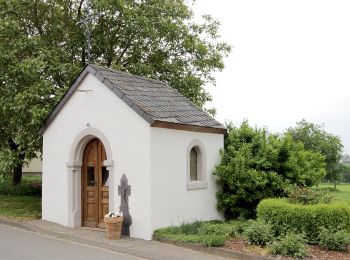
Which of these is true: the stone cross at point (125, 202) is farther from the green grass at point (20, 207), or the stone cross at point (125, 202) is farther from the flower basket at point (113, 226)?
the green grass at point (20, 207)

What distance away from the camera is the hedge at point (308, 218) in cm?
1025

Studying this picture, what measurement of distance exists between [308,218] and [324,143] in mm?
35791

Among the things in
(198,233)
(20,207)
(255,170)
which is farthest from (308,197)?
(20,207)

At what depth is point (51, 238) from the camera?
11922 mm

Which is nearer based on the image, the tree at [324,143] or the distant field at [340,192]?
the distant field at [340,192]

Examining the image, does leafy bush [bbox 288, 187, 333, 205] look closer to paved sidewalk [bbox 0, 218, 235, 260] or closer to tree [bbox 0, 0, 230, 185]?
paved sidewalk [bbox 0, 218, 235, 260]

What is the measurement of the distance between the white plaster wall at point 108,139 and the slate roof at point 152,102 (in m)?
0.19

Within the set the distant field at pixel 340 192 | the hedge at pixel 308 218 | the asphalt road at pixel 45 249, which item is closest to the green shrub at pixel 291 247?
the hedge at pixel 308 218

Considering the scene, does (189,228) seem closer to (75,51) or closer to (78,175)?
(78,175)

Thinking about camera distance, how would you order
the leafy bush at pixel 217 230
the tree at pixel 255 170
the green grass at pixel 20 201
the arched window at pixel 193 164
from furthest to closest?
1. the green grass at pixel 20 201
2. the tree at pixel 255 170
3. the arched window at pixel 193 164
4. the leafy bush at pixel 217 230

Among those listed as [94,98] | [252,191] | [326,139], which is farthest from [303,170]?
[326,139]

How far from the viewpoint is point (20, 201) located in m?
19.9

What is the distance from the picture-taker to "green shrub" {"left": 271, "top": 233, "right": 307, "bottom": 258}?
30.1 ft

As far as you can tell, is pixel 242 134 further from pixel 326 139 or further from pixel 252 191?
pixel 326 139
